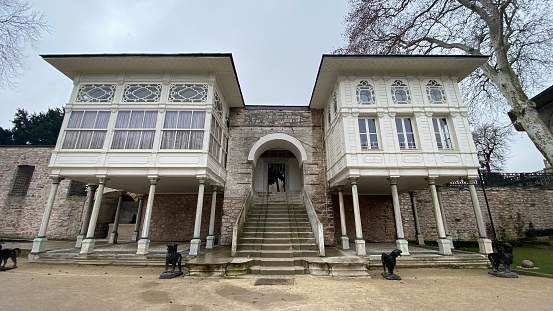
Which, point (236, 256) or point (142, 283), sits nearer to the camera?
point (142, 283)

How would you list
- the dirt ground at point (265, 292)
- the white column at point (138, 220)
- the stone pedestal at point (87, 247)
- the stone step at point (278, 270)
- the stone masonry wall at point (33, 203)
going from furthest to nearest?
1. the stone masonry wall at point (33, 203)
2. the white column at point (138, 220)
3. the stone pedestal at point (87, 247)
4. the stone step at point (278, 270)
5. the dirt ground at point (265, 292)

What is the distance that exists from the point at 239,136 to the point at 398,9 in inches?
428

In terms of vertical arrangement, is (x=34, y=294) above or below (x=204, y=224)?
below

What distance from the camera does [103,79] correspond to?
9.45 meters

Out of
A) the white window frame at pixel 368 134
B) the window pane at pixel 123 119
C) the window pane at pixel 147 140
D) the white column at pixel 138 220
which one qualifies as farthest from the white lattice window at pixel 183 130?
the white window frame at pixel 368 134

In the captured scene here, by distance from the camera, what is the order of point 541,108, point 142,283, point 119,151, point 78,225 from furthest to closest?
point 78,225, point 541,108, point 119,151, point 142,283

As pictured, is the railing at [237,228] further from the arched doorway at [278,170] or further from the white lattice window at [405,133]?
the white lattice window at [405,133]

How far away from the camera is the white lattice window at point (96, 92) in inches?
364

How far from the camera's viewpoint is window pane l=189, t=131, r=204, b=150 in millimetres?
8773

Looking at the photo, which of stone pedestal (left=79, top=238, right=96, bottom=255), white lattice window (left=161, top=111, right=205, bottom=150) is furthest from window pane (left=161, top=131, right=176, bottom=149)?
stone pedestal (left=79, top=238, right=96, bottom=255)

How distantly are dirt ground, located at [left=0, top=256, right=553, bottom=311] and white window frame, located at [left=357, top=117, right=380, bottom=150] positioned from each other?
4.45 m


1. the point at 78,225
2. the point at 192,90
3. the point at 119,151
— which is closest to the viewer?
the point at 119,151

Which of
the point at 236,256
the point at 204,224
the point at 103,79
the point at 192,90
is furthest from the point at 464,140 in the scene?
the point at 103,79

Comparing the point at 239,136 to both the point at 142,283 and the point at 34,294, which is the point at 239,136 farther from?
the point at 34,294
